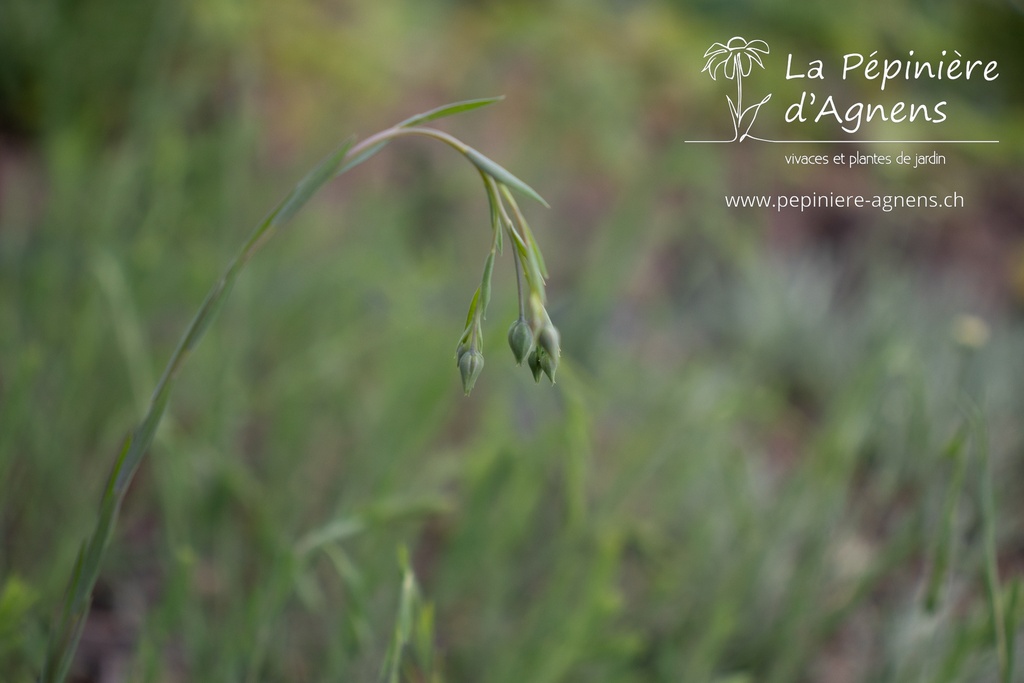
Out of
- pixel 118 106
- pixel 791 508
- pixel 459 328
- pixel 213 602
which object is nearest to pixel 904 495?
pixel 791 508

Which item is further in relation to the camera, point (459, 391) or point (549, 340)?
→ point (459, 391)

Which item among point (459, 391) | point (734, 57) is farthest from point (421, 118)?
point (734, 57)

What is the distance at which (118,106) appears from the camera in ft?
7.32

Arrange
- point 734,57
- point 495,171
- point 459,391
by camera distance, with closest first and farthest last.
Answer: point 495,171
point 459,391
point 734,57

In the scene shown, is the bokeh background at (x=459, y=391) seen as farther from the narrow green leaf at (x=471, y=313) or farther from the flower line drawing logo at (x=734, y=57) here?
the narrow green leaf at (x=471, y=313)

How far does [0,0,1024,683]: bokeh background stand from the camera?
3.30 feet

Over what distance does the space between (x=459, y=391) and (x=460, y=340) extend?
1.13 m

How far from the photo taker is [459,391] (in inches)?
64.7

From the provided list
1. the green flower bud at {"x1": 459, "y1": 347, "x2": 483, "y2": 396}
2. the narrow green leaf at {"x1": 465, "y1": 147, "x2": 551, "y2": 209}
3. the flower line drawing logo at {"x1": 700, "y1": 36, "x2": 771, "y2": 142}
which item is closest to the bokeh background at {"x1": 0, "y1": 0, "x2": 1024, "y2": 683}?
the flower line drawing logo at {"x1": 700, "y1": 36, "x2": 771, "y2": 142}

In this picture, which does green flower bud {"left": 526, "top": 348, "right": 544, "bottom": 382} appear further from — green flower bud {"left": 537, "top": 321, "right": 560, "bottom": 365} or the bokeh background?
the bokeh background

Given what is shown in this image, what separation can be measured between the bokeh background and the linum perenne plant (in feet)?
0.61

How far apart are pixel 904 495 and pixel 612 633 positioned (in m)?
0.97

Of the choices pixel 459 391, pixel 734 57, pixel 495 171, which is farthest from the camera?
pixel 734 57

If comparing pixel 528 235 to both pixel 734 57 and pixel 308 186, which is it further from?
pixel 734 57
